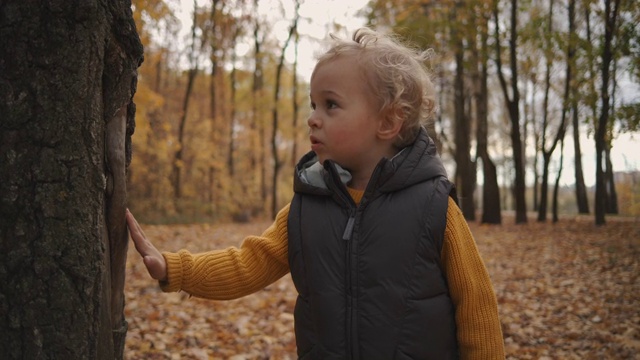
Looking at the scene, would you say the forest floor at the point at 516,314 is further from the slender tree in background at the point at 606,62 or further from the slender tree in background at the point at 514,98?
the slender tree in background at the point at 514,98

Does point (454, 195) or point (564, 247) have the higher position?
point (454, 195)

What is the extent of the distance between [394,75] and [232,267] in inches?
41.4

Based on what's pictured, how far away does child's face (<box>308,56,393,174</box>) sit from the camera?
6.47 feet

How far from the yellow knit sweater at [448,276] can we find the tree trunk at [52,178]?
1.19 feet

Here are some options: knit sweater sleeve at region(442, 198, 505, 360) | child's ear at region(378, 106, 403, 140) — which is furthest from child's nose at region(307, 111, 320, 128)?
knit sweater sleeve at region(442, 198, 505, 360)

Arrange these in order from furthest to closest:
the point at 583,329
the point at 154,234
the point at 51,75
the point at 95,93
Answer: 1. the point at 154,234
2. the point at 583,329
3. the point at 95,93
4. the point at 51,75

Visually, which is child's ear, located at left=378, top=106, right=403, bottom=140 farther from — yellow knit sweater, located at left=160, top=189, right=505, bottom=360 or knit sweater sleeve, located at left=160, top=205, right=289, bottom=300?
knit sweater sleeve, located at left=160, top=205, right=289, bottom=300

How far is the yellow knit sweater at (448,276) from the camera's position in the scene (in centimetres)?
188

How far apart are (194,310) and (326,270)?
12.7ft

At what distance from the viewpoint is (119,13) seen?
179 cm

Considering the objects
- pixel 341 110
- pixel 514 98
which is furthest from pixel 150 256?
pixel 514 98

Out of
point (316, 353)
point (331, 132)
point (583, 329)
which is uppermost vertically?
point (331, 132)

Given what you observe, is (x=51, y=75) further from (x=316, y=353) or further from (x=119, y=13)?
(x=316, y=353)

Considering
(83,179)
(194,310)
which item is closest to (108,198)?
(83,179)
